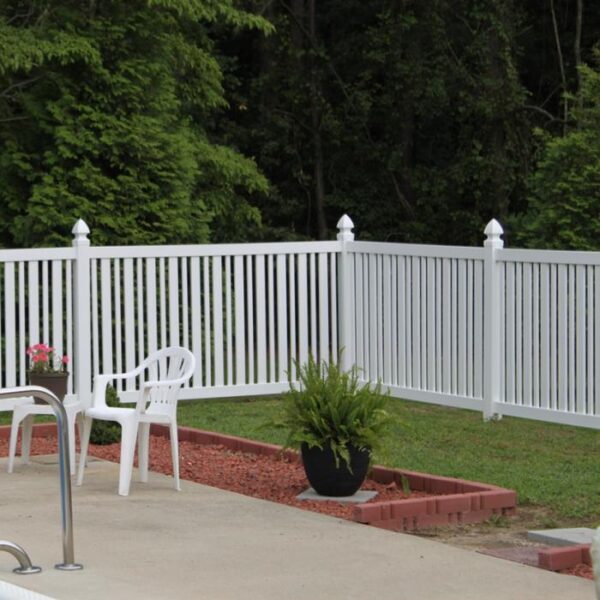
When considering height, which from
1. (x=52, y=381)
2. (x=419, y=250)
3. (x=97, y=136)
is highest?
(x=97, y=136)

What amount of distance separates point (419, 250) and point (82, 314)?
10.0 feet

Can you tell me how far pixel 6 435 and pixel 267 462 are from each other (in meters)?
2.47

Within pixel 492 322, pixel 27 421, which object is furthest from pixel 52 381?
pixel 492 322

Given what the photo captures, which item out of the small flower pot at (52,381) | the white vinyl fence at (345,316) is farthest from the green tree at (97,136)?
the small flower pot at (52,381)

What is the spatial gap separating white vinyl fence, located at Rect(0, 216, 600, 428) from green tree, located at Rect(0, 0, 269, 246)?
1.02m

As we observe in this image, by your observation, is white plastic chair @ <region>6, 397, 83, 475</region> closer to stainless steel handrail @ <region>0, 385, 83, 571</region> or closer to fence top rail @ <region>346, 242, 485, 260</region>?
stainless steel handrail @ <region>0, 385, 83, 571</region>

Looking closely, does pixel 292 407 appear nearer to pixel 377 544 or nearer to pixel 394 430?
pixel 377 544

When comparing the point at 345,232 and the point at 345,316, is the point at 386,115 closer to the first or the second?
the point at 345,232

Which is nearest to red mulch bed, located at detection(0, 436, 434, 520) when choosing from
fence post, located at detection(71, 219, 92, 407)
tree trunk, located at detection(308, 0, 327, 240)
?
fence post, located at detection(71, 219, 92, 407)

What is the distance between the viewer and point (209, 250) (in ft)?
43.2

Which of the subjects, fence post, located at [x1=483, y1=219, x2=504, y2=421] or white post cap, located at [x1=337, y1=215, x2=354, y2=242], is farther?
white post cap, located at [x1=337, y1=215, x2=354, y2=242]

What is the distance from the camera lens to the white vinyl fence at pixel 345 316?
11547 mm

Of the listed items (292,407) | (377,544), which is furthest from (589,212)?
(377,544)

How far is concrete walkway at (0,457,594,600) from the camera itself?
6.40m
